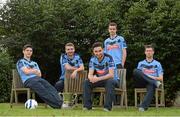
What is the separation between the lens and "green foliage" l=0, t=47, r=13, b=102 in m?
15.0

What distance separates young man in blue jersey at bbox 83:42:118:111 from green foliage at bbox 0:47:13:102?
566cm

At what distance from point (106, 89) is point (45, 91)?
130 centimetres

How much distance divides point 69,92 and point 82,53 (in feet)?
17.2

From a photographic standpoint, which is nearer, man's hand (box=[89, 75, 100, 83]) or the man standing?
man's hand (box=[89, 75, 100, 83])

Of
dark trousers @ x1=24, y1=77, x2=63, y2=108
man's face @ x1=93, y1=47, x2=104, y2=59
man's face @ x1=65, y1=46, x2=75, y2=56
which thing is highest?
man's face @ x1=65, y1=46, x2=75, y2=56

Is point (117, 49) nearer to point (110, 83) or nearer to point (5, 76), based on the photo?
point (110, 83)

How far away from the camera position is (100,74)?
9.88 metres

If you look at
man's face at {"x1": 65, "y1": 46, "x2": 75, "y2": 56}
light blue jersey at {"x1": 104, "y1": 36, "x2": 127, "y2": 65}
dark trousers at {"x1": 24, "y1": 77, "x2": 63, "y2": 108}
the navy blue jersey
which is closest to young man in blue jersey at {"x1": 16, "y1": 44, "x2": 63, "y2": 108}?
dark trousers at {"x1": 24, "y1": 77, "x2": 63, "y2": 108}

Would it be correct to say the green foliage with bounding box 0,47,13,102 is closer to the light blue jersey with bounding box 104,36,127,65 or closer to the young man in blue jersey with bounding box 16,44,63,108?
the young man in blue jersey with bounding box 16,44,63,108

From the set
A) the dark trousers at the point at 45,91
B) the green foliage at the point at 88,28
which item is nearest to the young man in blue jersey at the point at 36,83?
the dark trousers at the point at 45,91

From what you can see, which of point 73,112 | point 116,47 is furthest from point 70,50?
point 73,112

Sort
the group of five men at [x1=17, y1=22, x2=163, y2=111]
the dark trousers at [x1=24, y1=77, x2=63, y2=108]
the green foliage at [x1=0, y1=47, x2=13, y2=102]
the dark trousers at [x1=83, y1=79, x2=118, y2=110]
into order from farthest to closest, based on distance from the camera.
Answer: the green foliage at [x1=0, y1=47, x2=13, y2=102], the dark trousers at [x1=24, y1=77, x2=63, y2=108], the group of five men at [x1=17, y1=22, x2=163, y2=111], the dark trousers at [x1=83, y1=79, x2=118, y2=110]

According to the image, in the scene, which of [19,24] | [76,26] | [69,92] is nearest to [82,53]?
[76,26]

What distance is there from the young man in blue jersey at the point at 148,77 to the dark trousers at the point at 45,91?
1.56 m
